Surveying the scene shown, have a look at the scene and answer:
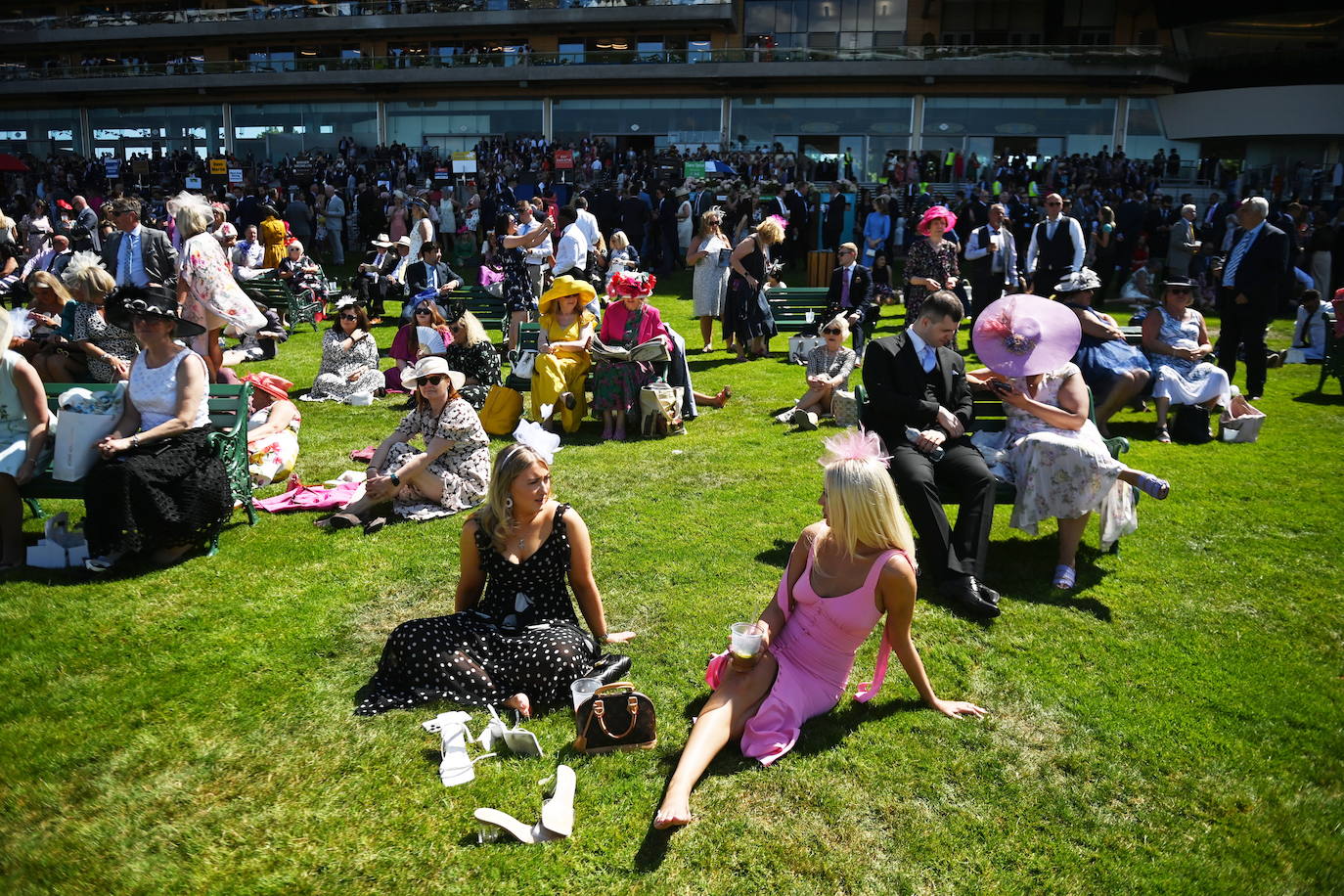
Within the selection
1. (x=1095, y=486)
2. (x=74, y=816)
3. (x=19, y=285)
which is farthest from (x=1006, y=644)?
(x=19, y=285)

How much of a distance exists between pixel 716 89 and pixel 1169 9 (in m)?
17.9

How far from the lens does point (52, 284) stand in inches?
328

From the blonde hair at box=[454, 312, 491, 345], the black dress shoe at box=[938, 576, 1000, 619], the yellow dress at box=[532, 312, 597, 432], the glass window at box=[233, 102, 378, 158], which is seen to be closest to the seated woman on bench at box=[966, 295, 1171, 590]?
the black dress shoe at box=[938, 576, 1000, 619]

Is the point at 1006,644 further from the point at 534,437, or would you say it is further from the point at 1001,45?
the point at 1001,45

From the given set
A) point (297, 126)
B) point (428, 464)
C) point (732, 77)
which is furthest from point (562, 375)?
point (297, 126)

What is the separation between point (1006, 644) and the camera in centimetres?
504

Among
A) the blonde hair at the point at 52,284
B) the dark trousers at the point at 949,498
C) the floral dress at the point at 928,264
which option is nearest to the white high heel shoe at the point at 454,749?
the dark trousers at the point at 949,498

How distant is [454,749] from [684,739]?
0.97 metres

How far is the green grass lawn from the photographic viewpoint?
3.46 m

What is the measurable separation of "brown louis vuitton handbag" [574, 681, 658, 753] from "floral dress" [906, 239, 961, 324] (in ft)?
26.1

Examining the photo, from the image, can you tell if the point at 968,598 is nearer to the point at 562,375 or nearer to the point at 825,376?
the point at 825,376

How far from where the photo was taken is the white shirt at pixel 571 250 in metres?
12.2

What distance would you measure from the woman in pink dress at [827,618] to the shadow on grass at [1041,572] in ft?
5.32

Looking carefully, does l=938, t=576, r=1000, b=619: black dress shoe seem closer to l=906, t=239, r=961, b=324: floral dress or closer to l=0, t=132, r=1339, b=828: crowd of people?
l=0, t=132, r=1339, b=828: crowd of people
